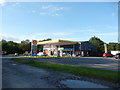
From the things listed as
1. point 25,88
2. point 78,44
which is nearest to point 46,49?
point 78,44

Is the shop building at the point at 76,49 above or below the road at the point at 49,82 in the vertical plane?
above

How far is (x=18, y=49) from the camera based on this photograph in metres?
84.6

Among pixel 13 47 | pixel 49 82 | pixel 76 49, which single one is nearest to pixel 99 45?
pixel 76 49

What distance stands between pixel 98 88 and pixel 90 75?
297 cm

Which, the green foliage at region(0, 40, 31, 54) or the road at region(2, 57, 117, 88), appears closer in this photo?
the road at region(2, 57, 117, 88)

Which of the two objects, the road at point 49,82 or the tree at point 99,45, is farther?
the tree at point 99,45

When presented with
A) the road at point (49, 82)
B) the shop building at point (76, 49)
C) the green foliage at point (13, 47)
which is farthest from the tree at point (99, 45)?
the road at point (49, 82)

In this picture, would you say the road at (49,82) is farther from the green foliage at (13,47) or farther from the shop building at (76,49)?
the green foliage at (13,47)

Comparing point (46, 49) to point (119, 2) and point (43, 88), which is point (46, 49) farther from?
point (43, 88)

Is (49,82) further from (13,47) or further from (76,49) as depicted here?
(13,47)

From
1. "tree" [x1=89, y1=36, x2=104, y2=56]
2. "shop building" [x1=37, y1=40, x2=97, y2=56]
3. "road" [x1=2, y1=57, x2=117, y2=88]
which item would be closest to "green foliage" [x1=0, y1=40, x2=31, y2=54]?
"shop building" [x1=37, y1=40, x2=97, y2=56]

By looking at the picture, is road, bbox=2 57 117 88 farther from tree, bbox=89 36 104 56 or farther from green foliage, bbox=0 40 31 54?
green foliage, bbox=0 40 31 54

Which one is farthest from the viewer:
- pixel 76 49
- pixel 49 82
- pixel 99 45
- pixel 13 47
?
pixel 99 45

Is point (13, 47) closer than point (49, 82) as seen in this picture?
No
